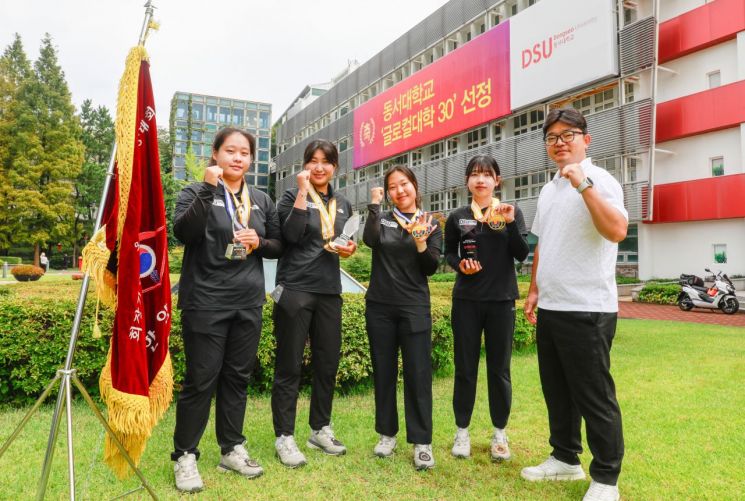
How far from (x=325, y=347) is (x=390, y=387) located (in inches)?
21.5

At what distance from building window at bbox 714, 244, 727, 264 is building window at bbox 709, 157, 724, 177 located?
8.08 feet

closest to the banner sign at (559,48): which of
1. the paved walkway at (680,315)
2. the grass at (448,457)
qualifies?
the paved walkway at (680,315)

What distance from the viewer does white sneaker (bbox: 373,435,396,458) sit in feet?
11.3

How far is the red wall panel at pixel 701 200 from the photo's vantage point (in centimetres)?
1603

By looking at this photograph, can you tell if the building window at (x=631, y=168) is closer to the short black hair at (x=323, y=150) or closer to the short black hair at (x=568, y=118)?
the short black hair at (x=568, y=118)

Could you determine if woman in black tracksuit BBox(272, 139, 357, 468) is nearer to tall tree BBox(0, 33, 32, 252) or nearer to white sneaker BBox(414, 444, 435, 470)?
white sneaker BBox(414, 444, 435, 470)

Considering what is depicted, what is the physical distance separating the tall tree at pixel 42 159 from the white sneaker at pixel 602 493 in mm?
38464

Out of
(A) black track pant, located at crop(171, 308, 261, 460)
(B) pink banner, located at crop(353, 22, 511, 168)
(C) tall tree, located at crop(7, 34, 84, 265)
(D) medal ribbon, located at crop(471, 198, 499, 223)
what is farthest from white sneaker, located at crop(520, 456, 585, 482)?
(C) tall tree, located at crop(7, 34, 84, 265)

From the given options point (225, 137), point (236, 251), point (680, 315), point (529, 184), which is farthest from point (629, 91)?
point (236, 251)

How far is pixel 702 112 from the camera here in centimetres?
1681

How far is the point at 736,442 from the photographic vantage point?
3.72m

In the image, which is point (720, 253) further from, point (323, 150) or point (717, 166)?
point (323, 150)

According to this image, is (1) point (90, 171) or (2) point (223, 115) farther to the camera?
(2) point (223, 115)

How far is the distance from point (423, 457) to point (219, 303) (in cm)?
169
